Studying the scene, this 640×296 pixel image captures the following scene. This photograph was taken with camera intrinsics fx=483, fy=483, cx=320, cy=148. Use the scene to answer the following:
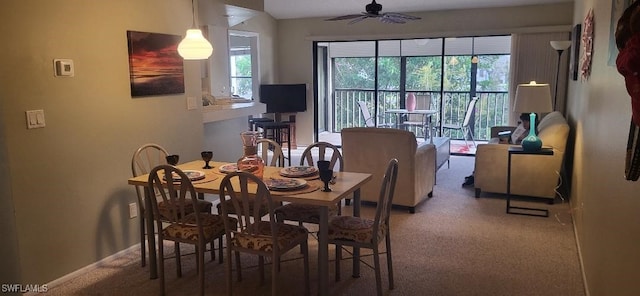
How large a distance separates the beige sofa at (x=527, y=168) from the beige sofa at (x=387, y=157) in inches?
29.5

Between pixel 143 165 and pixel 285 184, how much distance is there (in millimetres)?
1425

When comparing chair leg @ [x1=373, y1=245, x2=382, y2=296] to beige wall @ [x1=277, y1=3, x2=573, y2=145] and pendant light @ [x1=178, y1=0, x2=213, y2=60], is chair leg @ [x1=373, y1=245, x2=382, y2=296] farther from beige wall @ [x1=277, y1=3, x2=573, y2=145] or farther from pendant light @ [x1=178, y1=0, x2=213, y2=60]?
beige wall @ [x1=277, y1=3, x2=573, y2=145]

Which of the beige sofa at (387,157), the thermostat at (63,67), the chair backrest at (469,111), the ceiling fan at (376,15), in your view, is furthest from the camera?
the chair backrest at (469,111)

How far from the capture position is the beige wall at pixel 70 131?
2.82m

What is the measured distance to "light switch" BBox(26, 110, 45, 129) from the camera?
2896 millimetres

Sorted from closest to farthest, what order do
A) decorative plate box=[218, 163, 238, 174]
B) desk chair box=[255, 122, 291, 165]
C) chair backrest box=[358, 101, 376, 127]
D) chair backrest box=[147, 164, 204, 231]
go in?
chair backrest box=[147, 164, 204, 231]
decorative plate box=[218, 163, 238, 174]
desk chair box=[255, 122, 291, 165]
chair backrest box=[358, 101, 376, 127]

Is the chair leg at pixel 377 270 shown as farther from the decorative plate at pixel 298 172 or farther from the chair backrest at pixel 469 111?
the chair backrest at pixel 469 111

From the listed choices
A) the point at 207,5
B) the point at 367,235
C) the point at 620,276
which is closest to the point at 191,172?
the point at 367,235

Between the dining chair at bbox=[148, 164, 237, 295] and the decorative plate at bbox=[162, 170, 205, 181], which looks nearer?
the dining chair at bbox=[148, 164, 237, 295]

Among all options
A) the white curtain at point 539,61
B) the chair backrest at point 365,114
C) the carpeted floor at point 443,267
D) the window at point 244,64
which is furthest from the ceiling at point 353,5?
the carpeted floor at point 443,267

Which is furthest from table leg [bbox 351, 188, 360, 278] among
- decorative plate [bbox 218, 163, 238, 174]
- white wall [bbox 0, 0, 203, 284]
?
white wall [bbox 0, 0, 203, 284]

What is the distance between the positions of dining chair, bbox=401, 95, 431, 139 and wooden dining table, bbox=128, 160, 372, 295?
5.49m

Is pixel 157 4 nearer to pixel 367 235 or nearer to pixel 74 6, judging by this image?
pixel 74 6

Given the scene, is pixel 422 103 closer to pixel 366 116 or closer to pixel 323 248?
pixel 366 116
